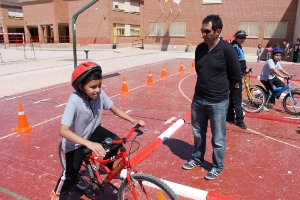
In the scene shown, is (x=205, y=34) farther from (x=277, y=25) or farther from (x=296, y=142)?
(x=277, y=25)

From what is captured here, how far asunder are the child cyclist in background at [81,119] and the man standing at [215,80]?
126 centimetres

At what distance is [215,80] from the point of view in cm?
349

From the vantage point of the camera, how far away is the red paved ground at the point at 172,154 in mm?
3576

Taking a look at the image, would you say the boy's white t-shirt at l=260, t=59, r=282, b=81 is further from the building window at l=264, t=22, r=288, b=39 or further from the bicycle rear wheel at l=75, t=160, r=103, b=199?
the building window at l=264, t=22, r=288, b=39

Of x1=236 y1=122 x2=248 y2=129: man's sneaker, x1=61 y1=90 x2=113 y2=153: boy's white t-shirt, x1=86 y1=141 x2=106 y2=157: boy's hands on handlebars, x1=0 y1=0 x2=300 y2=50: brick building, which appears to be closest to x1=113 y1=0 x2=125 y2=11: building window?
x1=0 y1=0 x2=300 y2=50: brick building

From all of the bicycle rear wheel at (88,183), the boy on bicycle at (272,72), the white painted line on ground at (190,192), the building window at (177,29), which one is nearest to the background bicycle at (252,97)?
the boy on bicycle at (272,72)

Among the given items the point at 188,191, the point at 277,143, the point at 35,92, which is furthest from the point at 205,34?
the point at 35,92

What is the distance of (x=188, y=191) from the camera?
3.38m

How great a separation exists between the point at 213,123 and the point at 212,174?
790mm

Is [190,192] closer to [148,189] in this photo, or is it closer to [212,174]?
[212,174]

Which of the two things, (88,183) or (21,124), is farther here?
(21,124)

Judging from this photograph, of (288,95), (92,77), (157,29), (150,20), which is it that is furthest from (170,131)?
(150,20)

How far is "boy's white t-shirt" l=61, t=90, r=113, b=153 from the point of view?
262cm

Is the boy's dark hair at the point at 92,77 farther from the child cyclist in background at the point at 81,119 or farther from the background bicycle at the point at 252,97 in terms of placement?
the background bicycle at the point at 252,97
